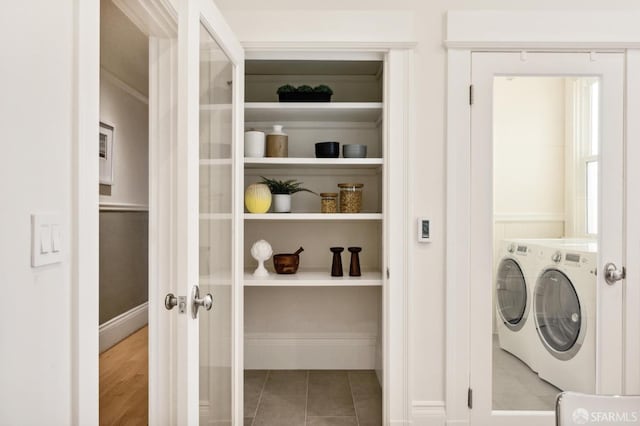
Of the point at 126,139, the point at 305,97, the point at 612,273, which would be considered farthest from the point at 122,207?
the point at 612,273

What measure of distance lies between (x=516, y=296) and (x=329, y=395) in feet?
4.42

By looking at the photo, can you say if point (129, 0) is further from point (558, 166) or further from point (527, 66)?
point (558, 166)

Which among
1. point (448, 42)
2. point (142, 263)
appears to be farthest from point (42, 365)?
point (142, 263)

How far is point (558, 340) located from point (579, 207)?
72cm

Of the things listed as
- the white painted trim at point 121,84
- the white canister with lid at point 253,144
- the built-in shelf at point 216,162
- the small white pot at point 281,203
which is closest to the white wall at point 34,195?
the built-in shelf at point 216,162

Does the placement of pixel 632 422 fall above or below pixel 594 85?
below

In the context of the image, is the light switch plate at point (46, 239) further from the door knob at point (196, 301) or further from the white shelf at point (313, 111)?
the white shelf at point (313, 111)

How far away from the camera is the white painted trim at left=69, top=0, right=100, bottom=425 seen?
1067mm

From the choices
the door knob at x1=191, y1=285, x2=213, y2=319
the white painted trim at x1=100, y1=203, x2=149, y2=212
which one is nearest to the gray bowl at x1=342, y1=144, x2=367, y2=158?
the door knob at x1=191, y1=285, x2=213, y2=319

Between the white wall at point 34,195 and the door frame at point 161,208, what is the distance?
0.03 m

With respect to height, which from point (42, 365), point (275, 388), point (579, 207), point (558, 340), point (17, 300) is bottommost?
point (275, 388)

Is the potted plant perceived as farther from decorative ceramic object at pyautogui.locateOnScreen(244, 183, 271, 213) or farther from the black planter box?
→ the black planter box

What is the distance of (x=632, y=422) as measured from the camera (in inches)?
40.7

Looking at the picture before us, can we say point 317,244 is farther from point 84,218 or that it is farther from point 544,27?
point 84,218
